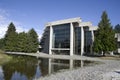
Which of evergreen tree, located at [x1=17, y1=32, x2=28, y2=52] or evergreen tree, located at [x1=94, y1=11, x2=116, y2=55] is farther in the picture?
evergreen tree, located at [x1=17, y1=32, x2=28, y2=52]

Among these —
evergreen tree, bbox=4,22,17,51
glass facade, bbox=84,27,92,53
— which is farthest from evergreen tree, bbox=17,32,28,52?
glass facade, bbox=84,27,92,53

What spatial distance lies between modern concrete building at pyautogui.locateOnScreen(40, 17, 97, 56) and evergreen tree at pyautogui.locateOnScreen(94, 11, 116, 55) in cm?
1295

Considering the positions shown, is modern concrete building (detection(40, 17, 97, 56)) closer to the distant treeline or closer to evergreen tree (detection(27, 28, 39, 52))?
evergreen tree (detection(27, 28, 39, 52))

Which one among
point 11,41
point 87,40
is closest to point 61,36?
point 87,40

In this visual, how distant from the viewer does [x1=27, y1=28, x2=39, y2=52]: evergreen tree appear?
80.0 m

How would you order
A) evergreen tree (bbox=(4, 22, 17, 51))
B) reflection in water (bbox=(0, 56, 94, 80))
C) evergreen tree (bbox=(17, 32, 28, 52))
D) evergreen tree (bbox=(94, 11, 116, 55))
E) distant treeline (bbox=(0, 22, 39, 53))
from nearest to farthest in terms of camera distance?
reflection in water (bbox=(0, 56, 94, 80))
evergreen tree (bbox=(94, 11, 116, 55))
evergreen tree (bbox=(17, 32, 28, 52))
distant treeline (bbox=(0, 22, 39, 53))
evergreen tree (bbox=(4, 22, 17, 51))

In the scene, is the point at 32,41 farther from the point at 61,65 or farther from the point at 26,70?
the point at 26,70

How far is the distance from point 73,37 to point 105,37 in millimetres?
18971

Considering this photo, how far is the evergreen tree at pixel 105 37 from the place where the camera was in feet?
165

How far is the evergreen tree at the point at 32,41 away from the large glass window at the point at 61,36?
37.1 feet

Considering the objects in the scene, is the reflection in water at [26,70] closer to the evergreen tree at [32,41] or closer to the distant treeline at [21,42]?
the distant treeline at [21,42]

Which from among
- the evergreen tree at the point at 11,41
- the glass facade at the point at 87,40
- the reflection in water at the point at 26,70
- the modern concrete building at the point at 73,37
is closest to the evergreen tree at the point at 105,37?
the modern concrete building at the point at 73,37

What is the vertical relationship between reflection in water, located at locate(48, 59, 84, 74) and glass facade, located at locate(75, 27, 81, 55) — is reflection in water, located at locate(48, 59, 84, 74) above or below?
below

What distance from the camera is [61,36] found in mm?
71312
